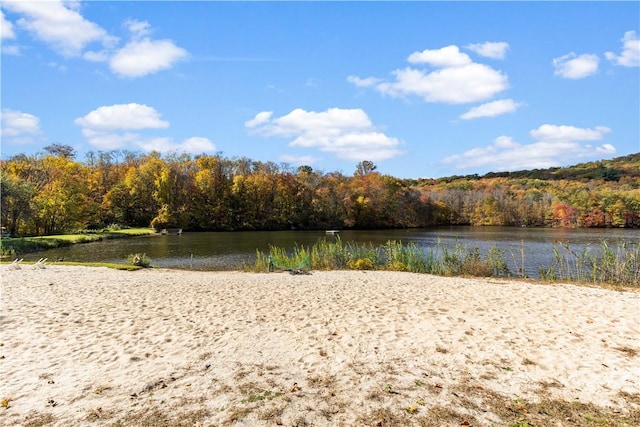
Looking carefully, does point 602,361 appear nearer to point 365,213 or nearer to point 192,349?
point 192,349

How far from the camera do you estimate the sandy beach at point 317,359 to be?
187 inches

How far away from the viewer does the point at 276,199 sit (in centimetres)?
7531

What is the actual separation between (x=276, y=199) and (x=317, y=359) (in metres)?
69.5

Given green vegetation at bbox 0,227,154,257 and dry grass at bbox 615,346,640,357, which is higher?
green vegetation at bbox 0,227,154,257

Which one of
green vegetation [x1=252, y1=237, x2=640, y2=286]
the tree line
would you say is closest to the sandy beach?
green vegetation [x1=252, y1=237, x2=640, y2=286]

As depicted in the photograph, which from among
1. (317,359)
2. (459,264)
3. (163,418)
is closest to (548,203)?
(459,264)

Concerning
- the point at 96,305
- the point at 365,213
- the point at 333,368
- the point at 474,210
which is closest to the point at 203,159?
the point at 365,213

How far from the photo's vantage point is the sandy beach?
4.75 m

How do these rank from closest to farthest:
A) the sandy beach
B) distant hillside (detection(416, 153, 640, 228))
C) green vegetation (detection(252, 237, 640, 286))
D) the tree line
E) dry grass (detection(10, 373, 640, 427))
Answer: dry grass (detection(10, 373, 640, 427)) < the sandy beach < green vegetation (detection(252, 237, 640, 286)) < the tree line < distant hillside (detection(416, 153, 640, 228))

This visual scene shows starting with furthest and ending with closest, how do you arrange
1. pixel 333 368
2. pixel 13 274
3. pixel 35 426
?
pixel 13 274, pixel 333 368, pixel 35 426

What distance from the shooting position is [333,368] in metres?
6.07

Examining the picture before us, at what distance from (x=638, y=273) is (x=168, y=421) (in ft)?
57.2

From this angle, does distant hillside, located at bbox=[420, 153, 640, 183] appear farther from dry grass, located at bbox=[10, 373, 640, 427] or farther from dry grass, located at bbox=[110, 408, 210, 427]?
Result: dry grass, located at bbox=[110, 408, 210, 427]

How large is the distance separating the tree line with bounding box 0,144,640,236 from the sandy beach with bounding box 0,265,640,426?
148 ft
